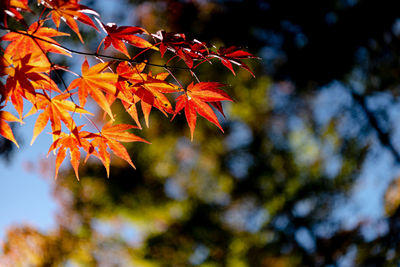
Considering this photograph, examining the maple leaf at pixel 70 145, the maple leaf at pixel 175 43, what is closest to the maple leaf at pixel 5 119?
the maple leaf at pixel 70 145

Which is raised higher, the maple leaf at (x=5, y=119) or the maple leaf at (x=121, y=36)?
the maple leaf at (x=121, y=36)

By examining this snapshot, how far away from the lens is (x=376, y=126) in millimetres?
4430

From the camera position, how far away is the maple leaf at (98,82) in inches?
27.5

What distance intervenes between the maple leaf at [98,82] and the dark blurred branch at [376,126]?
4.73m

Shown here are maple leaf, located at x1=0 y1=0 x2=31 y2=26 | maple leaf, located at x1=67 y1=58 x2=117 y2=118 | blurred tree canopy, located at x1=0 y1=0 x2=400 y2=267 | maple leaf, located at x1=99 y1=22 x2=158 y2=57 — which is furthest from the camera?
blurred tree canopy, located at x1=0 y1=0 x2=400 y2=267

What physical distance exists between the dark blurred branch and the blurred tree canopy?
0.02m

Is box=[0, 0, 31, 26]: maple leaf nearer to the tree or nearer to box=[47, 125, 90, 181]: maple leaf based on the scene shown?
the tree

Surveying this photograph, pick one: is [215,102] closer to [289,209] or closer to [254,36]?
[254,36]

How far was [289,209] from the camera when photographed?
15.7 ft

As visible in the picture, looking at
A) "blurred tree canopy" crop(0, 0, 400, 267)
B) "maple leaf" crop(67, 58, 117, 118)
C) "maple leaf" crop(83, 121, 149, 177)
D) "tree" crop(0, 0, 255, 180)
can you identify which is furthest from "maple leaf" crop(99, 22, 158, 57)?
"blurred tree canopy" crop(0, 0, 400, 267)

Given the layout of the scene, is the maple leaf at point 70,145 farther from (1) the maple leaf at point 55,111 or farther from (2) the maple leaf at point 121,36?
(2) the maple leaf at point 121,36

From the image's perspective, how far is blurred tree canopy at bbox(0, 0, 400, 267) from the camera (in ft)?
13.5

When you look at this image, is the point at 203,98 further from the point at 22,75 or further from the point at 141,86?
the point at 22,75

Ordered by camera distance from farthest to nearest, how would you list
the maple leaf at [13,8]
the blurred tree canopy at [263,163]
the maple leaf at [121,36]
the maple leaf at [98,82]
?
the blurred tree canopy at [263,163], the maple leaf at [121,36], the maple leaf at [98,82], the maple leaf at [13,8]
